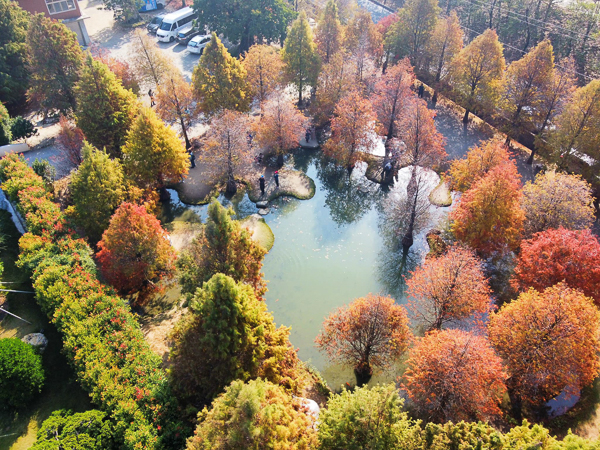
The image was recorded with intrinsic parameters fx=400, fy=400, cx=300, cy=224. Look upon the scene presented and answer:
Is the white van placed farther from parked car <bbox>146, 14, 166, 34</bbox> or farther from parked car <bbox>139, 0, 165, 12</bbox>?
parked car <bbox>139, 0, 165, 12</bbox>

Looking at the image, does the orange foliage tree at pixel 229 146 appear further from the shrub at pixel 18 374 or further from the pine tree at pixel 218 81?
the shrub at pixel 18 374

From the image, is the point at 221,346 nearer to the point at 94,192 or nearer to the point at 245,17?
the point at 94,192

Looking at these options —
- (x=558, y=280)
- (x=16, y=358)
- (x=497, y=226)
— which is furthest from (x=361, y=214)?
(x=16, y=358)

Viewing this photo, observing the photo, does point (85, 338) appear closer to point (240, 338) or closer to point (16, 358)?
point (16, 358)

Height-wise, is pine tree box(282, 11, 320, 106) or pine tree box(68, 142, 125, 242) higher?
pine tree box(282, 11, 320, 106)

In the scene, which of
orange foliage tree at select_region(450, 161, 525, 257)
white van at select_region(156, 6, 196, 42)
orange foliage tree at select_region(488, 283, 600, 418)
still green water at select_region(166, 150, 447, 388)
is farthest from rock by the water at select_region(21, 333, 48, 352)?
white van at select_region(156, 6, 196, 42)
